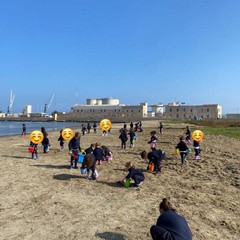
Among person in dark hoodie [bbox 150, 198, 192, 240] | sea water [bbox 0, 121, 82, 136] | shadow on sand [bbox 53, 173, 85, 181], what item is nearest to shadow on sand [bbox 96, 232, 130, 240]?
person in dark hoodie [bbox 150, 198, 192, 240]

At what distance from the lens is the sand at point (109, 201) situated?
733 centimetres

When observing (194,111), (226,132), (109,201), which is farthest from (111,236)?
(194,111)

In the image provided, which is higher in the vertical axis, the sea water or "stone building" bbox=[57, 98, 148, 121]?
"stone building" bbox=[57, 98, 148, 121]

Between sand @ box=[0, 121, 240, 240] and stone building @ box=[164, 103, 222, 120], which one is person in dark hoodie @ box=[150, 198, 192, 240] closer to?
sand @ box=[0, 121, 240, 240]

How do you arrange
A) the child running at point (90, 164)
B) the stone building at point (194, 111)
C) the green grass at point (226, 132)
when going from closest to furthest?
the child running at point (90, 164)
the green grass at point (226, 132)
the stone building at point (194, 111)

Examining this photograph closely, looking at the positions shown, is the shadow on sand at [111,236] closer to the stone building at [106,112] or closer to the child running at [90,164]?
the child running at [90,164]

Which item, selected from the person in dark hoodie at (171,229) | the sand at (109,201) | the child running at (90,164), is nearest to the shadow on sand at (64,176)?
the sand at (109,201)

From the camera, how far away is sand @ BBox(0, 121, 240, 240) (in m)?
7.33

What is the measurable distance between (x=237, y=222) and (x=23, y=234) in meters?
5.50

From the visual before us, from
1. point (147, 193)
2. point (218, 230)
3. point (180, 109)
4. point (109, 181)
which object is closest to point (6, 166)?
point (109, 181)

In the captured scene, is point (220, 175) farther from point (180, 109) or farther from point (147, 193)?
point (180, 109)

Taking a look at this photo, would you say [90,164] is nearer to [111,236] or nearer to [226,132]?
[111,236]

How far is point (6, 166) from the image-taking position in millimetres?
15359

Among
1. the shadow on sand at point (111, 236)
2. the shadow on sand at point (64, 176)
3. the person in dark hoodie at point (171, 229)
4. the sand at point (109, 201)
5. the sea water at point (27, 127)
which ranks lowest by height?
the sea water at point (27, 127)
